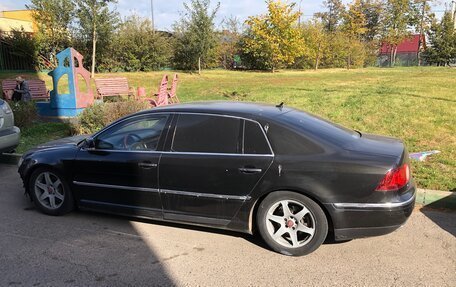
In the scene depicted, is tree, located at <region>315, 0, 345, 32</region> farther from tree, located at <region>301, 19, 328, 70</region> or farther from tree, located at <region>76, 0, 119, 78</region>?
tree, located at <region>76, 0, 119, 78</region>

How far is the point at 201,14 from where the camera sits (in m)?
24.0

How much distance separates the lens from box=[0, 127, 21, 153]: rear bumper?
6.97 metres

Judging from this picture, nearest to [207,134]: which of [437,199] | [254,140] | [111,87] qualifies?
[254,140]

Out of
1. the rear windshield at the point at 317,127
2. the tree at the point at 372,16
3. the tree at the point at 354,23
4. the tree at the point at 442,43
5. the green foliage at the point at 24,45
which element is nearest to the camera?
the rear windshield at the point at 317,127

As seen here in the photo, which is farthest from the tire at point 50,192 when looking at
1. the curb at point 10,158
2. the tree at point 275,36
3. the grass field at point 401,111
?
the tree at point 275,36

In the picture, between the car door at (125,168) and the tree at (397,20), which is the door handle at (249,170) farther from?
the tree at (397,20)

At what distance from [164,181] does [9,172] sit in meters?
4.05

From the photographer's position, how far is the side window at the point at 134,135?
4.72 meters

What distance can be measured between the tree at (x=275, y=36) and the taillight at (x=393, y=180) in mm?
26422

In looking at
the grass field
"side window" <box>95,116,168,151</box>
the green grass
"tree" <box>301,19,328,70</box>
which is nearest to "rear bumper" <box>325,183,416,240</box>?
"side window" <box>95,116,168,151</box>

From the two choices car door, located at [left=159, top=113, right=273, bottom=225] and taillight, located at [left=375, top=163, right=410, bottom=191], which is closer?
taillight, located at [left=375, top=163, right=410, bottom=191]

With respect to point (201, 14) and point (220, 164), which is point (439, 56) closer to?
point (201, 14)

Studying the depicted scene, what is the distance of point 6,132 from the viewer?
7.12 metres

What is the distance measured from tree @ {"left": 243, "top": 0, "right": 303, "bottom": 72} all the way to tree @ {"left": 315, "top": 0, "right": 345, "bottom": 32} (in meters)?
15.2
